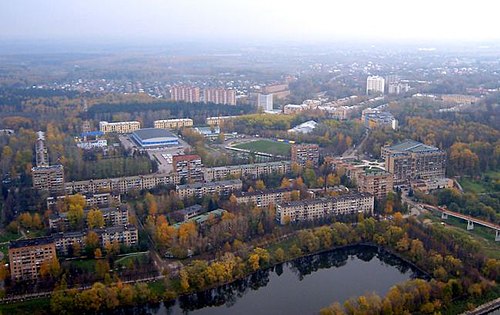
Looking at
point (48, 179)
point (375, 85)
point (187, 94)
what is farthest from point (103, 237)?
point (375, 85)

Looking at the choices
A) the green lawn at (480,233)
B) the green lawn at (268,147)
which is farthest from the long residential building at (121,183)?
the green lawn at (480,233)

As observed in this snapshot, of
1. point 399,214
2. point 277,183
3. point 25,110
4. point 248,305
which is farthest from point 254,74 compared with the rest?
point 248,305

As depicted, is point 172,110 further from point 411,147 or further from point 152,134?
point 411,147

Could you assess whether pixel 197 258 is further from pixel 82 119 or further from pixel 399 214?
pixel 82 119

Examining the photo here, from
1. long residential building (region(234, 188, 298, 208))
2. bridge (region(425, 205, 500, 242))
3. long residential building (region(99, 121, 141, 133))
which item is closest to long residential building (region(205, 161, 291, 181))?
long residential building (region(234, 188, 298, 208))

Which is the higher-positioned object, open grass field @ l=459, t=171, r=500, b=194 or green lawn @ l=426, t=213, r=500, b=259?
open grass field @ l=459, t=171, r=500, b=194

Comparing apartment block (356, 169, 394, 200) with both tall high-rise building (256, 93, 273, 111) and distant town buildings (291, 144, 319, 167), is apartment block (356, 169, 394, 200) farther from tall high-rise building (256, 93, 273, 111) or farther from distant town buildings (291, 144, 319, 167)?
tall high-rise building (256, 93, 273, 111)
